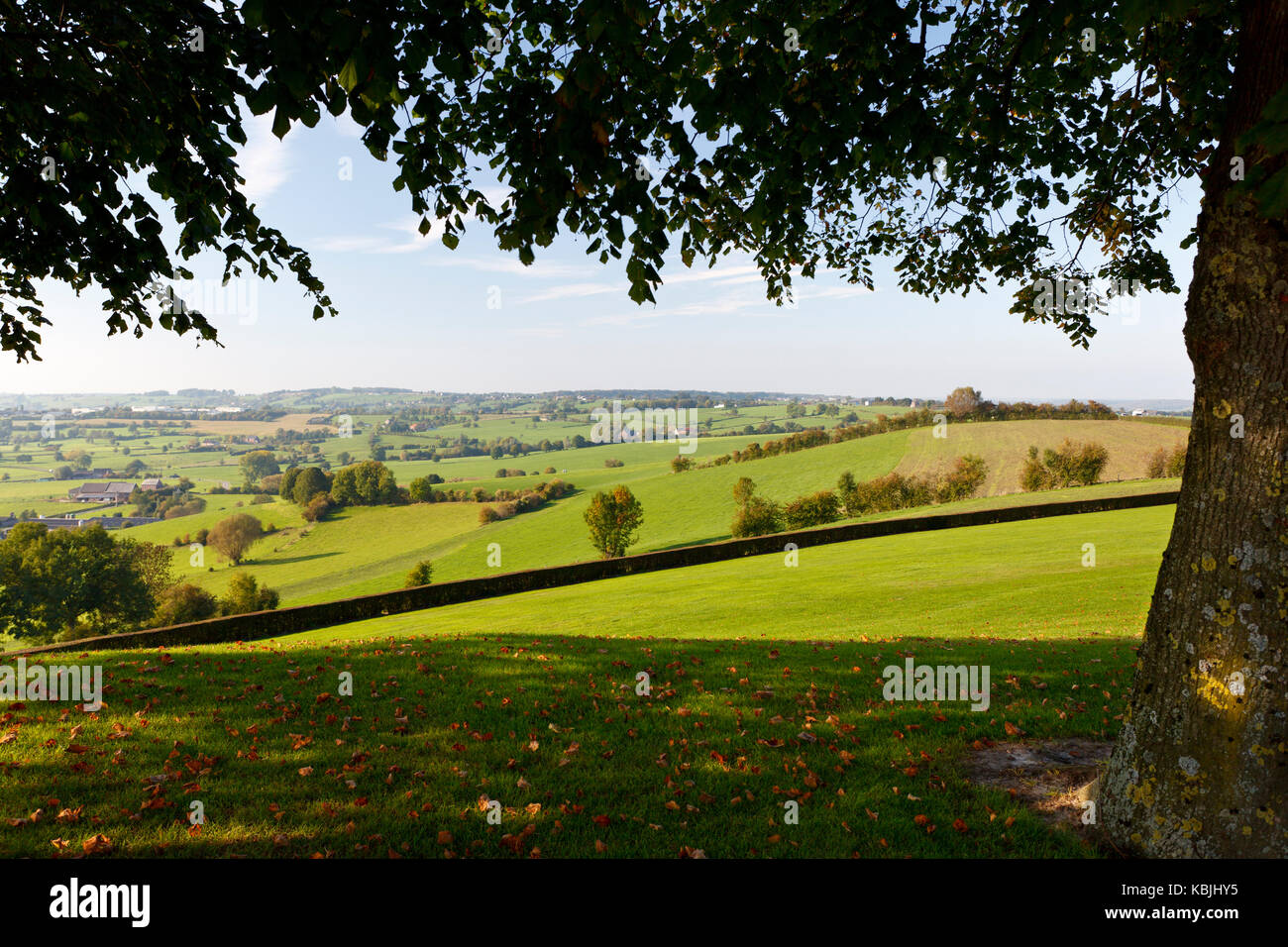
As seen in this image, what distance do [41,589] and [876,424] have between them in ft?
265

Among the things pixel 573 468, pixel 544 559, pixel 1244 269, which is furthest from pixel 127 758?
pixel 573 468

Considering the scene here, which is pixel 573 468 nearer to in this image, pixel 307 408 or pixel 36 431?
pixel 307 408

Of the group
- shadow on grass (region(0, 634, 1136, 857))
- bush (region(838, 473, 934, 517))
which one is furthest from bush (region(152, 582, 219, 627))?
bush (region(838, 473, 934, 517))

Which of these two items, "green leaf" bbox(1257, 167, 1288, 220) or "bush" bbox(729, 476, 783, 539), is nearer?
"green leaf" bbox(1257, 167, 1288, 220)

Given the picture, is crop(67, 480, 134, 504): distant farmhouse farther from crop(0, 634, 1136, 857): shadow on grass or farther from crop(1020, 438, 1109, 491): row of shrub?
crop(1020, 438, 1109, 491): row of shrub

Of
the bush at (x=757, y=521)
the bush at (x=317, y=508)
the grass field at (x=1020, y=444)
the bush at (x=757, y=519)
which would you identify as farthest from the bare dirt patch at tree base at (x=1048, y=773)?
the bush at (x=317, y=508)

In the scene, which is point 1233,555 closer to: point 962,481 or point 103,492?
point 962,481

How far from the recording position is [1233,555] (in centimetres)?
343

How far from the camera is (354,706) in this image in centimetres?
632

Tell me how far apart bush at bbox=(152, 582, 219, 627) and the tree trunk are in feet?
179

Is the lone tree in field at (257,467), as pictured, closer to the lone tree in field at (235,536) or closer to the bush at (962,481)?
the lone tree in field at (235,536)

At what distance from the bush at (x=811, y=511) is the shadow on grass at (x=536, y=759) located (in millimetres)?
44545

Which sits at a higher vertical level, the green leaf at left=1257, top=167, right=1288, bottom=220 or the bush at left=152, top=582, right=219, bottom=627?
the green leaf at left=1257, top=167, right=1288, bottom=220

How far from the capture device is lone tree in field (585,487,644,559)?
48.8m
